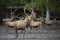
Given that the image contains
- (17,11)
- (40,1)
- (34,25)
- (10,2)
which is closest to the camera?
(34,25)

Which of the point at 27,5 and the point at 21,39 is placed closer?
the point at 21,39

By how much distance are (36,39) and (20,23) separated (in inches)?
85.9

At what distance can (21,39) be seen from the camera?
1599 cm

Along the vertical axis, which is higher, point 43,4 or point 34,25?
point 43,4

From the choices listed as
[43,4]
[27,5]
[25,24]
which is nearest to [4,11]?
[27,5]

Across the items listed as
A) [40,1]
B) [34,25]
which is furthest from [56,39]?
[40,1]

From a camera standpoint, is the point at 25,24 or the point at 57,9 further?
the point at 57,9

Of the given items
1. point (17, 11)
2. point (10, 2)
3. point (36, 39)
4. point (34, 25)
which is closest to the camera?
point (36, 39)

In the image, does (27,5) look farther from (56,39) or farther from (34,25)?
(56,39)

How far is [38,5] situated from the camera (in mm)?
24344

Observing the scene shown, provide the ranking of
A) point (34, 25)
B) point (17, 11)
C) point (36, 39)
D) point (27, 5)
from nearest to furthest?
point (36, 39) < point (34, 25) < point (27, 5) < point (17, 11)

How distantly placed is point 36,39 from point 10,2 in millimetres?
20902

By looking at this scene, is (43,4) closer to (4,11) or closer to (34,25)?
(34,25)

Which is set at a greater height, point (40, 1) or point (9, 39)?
point (40, 1)
